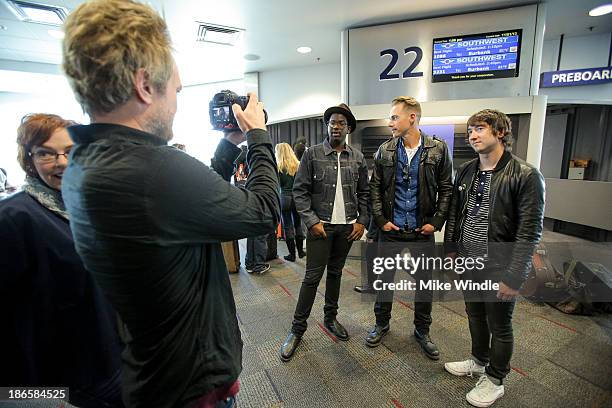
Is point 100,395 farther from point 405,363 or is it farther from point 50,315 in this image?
point 405,363

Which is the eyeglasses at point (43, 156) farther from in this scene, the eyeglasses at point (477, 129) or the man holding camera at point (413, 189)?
the eyeglasses at point (477, 129)

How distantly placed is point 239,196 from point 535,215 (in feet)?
4.75

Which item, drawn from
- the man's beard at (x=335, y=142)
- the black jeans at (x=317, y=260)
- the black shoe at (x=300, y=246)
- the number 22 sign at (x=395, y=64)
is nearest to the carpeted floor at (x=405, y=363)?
the black jeans at (x=317, y=260)

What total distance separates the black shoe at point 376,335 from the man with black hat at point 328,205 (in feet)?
1.54

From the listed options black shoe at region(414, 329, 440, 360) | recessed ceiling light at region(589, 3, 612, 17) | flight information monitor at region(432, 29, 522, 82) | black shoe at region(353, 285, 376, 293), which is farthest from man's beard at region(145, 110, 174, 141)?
recessed ceiling light at region(589, 3, 612, 17)

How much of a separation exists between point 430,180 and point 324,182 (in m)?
0.70

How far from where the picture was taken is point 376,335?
6.72 ft

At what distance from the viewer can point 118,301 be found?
61cm

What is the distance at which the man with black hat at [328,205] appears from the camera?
197cm

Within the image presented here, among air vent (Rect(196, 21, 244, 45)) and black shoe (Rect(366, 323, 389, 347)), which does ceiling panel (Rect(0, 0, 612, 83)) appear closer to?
air vent (Rect(196, 21, 244, 45))

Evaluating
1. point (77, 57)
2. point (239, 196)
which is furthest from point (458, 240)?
point (77, 57)

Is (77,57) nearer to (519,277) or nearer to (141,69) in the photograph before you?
(141,69)

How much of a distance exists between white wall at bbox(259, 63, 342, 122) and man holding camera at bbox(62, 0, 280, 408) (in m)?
4.97

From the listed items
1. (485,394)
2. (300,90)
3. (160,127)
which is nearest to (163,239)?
(160,127)
